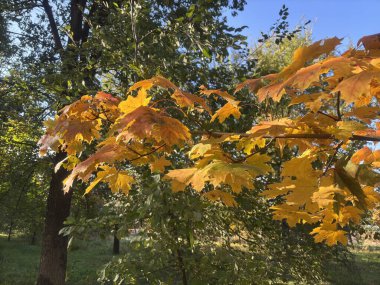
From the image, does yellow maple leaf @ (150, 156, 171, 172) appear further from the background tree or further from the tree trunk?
the tree trunk

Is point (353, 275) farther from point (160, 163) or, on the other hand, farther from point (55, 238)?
point (160, 163)

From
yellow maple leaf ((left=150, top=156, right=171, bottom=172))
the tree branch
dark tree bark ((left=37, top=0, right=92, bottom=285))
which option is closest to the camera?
yellow maple leaf ((left=150, top=156, right=171, bottom=172))

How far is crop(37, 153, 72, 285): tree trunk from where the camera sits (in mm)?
6651

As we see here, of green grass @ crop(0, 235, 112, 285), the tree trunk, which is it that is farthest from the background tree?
green grass @ crop(0, 235, 112, 285)

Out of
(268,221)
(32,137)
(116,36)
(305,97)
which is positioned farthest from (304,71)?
(32,137)

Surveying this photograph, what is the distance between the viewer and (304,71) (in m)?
1.12

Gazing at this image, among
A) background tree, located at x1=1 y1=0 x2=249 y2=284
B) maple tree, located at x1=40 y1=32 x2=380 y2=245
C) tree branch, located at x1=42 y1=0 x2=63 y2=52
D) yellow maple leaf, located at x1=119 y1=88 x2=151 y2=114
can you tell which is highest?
tree branch, located at x1=42 y1=0 x2=63 y2=52

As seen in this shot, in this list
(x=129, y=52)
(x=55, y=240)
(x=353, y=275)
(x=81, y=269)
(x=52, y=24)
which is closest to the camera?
(x=129, y=52)

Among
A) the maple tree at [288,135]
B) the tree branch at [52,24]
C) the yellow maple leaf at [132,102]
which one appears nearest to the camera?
the maple tree at [288,135]

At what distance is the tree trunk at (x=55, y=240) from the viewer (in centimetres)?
665

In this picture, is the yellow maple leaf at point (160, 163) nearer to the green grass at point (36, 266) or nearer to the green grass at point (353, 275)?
the green grass at point (36, 266)

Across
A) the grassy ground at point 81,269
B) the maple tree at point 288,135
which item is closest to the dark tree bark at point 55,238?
the grassy ground at point 81,269

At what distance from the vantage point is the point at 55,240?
6793 mm

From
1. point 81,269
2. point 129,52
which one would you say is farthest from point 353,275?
point 129,52
